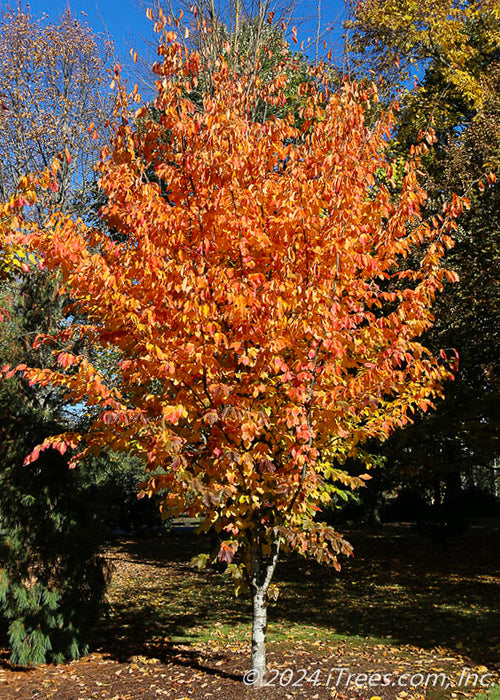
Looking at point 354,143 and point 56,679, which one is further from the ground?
point 354,143

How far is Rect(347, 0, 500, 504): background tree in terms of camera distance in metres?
10.4

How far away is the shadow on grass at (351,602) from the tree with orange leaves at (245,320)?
113 inches

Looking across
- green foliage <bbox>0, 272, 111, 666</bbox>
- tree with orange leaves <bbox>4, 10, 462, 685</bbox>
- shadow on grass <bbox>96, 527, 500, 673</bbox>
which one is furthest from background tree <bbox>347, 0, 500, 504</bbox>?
green foliage <bbox>0, 272, 111, 666</bbox>

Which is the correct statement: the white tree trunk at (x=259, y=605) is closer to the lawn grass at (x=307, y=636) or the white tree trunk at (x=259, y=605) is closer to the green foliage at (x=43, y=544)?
the lawn grass at (x=307, y=636)

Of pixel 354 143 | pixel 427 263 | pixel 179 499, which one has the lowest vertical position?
pixel 179 499

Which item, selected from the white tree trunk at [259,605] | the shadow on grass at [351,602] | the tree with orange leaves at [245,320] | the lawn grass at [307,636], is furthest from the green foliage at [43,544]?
the white tree trunk at [259,605]

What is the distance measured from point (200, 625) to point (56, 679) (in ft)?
9.22

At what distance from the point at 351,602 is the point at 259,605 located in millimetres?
5232

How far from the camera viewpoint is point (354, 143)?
5148mm

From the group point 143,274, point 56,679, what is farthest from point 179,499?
point 56,679

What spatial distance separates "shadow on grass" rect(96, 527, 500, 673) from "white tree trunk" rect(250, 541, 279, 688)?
117 cm

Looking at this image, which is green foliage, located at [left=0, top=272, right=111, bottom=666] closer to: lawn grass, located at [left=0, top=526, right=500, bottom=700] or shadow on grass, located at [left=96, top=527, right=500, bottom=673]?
lawn grass, located at [left=0, top=526, right=500, bottom=700]

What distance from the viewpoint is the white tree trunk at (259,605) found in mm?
5234

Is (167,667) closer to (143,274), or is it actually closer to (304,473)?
(304,473)
